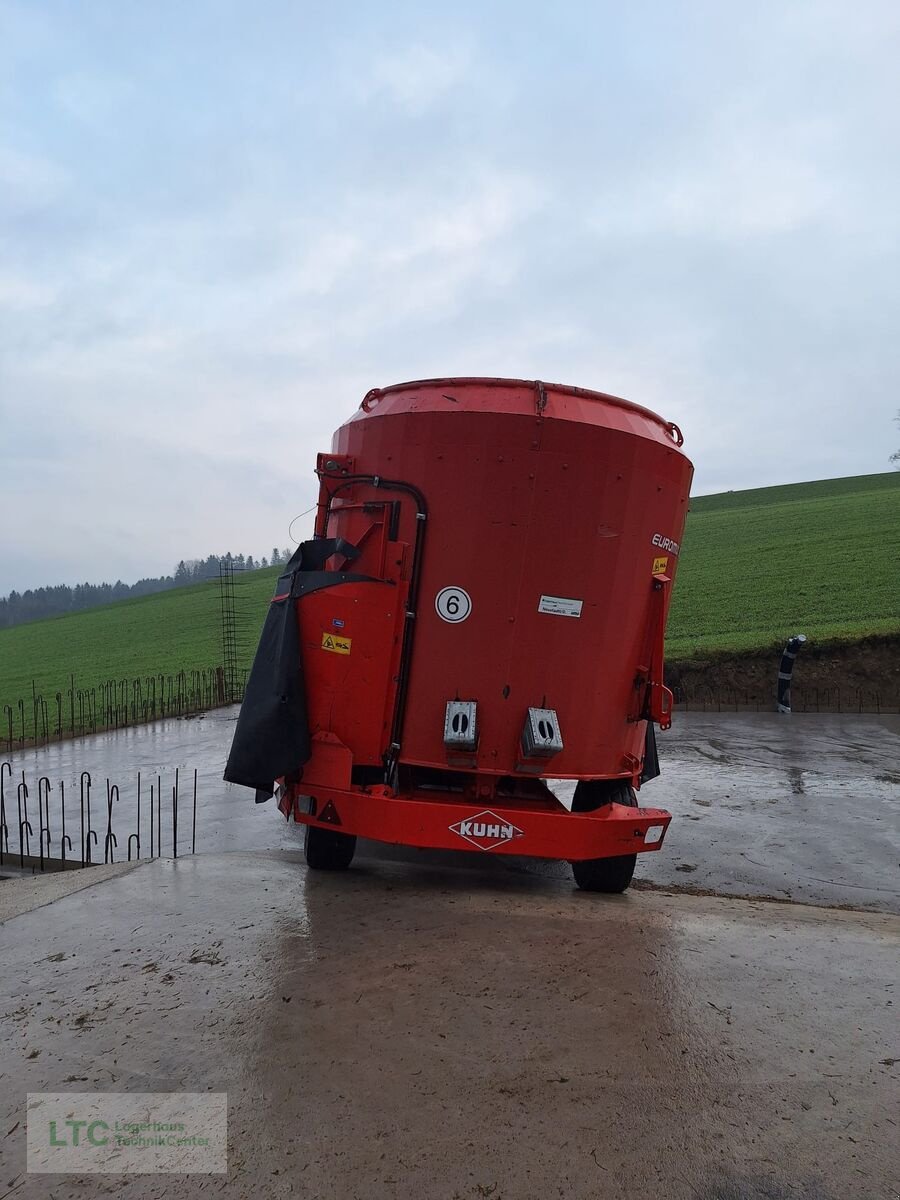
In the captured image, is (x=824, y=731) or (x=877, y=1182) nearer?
(x=877, y=1182)

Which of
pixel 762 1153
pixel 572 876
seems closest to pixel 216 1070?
pixel 762 1153

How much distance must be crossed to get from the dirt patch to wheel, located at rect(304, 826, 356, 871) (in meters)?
11.2

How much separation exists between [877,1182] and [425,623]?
3.52m

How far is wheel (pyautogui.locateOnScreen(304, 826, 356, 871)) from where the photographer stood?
5.67 m

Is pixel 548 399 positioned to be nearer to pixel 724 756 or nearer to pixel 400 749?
pixel 400 749

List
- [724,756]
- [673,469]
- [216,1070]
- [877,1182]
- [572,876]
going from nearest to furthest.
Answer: [877,1182] → [216,1070] → [673,469] → [572,876] → [724,756]

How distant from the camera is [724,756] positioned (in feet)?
35.1

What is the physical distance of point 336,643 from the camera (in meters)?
5.18

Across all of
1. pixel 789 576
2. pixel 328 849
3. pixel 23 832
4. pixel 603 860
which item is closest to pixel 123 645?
pixel 789 576

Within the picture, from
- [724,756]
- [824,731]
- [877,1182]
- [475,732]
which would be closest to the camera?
[877,1182]


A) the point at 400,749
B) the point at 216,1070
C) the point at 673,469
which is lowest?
the point at 216,1070

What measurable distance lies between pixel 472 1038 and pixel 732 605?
66.7 ft

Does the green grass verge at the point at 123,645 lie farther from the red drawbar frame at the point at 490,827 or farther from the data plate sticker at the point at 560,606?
the data plate sticker at the point at 560,606

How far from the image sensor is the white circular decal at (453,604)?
5.10m
